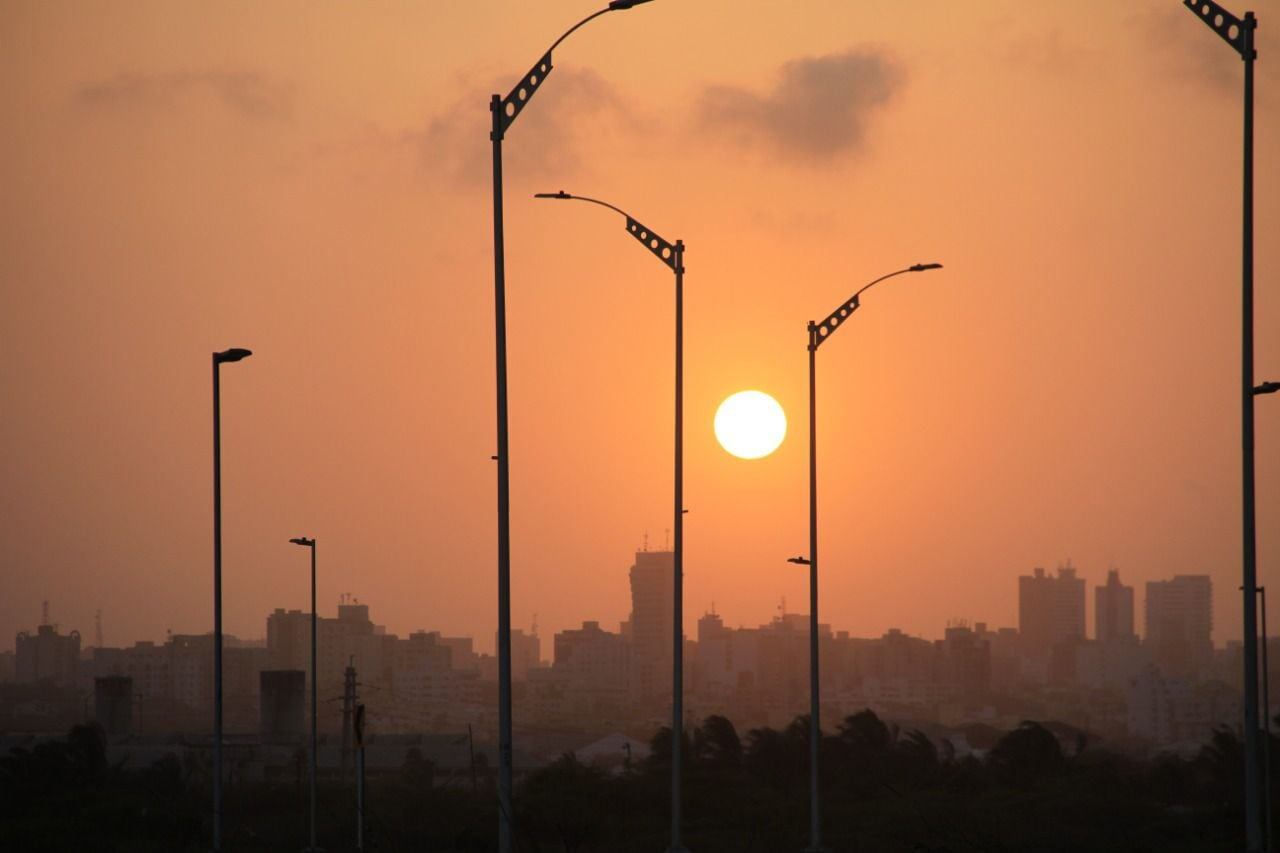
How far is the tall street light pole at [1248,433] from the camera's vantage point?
24.8m

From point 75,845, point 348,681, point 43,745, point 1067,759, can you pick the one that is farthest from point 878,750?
point 75,845

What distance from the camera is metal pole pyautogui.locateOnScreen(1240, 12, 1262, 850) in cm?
2473

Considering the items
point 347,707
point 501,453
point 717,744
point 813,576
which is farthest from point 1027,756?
point 501,453

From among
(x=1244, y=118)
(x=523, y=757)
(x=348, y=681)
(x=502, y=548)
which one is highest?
(x=1244, y=118)

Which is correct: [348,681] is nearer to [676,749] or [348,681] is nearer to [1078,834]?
[1078,834]

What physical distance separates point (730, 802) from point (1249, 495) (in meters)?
56.0

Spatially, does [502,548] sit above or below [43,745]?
above

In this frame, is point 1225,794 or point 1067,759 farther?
point 1067,759

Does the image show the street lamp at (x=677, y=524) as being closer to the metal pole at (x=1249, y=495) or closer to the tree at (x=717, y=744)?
the metal pole at (x=1249, y=495)

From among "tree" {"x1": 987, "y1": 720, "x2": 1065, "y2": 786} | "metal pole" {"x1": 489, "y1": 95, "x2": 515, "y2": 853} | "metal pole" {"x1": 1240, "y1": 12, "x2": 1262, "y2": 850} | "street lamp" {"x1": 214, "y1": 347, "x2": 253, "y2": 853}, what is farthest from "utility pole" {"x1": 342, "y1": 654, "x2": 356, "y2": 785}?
"tree" {"x1": 987, "y1": 720, "x2": 1065, "y2": 786}

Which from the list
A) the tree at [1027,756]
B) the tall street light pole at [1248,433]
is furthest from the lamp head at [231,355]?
the tree at [1027,756]

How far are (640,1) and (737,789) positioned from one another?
2474 inches

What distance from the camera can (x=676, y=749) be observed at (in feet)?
132

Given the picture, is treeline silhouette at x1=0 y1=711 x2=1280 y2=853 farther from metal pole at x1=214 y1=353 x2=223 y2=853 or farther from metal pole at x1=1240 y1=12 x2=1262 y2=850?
metal pole at x1=1240 y1=12 x2=1262 y2=850
